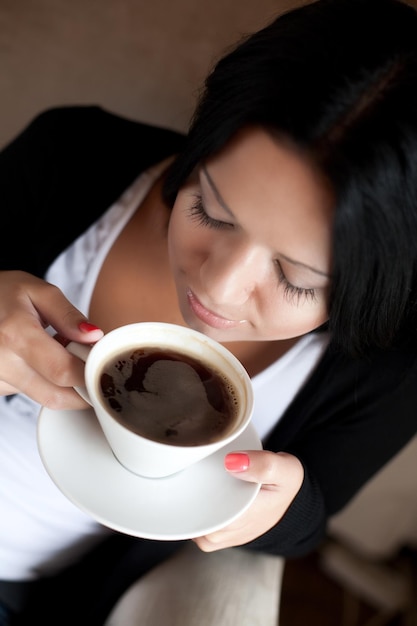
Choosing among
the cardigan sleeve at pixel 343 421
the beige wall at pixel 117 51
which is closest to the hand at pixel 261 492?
the cardigan sleeve at pixel 343 421

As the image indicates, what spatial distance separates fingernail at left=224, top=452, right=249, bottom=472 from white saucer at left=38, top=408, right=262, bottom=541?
28 mm

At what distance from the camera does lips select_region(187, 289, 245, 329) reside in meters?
0.81

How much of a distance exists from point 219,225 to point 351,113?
190 millimetres

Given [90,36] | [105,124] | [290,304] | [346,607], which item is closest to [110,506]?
[290,304]

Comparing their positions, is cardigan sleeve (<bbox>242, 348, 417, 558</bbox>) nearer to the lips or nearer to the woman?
the woman

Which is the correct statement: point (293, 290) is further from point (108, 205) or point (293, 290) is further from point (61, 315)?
point (108, 205)

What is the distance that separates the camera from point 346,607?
5.40ft

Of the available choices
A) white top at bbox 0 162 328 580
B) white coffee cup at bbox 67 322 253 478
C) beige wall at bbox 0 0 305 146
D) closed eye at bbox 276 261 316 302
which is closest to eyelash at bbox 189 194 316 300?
closed eye at bbox 276 261 316 302

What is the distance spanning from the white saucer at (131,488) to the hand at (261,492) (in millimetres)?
24

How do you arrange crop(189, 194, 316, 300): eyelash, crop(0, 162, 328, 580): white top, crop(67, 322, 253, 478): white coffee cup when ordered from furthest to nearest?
1. crop(0, 162, 328, 580): white top
2. crop(189, 194, 316, 300): eyelash
3. crop(67, 322, 253, 478): white coffee cup

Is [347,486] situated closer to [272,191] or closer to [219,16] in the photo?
[272,191]

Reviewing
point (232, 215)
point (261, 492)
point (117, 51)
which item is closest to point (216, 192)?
point (232, 215)

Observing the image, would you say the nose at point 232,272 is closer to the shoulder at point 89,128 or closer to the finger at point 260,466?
the finger at point 260,466

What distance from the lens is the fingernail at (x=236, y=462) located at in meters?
0.71
